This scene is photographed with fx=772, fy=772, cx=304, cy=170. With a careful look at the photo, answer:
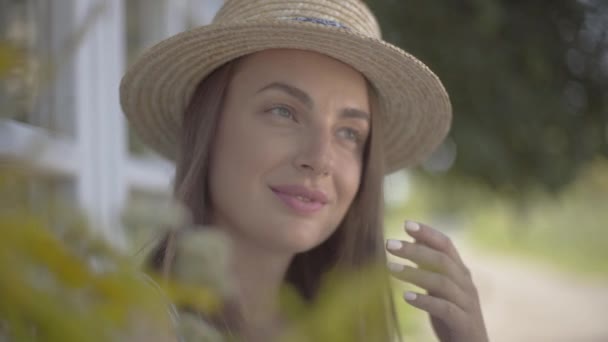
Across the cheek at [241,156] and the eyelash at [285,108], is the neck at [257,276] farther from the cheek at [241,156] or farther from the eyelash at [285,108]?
the eyelash at [285,108]

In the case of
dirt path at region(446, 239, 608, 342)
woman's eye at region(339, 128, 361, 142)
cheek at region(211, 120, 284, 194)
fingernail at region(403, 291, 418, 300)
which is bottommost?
dirt path at region(446, 239, 608, 342)

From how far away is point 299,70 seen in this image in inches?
67.2

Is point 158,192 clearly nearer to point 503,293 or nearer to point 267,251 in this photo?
point 267,251

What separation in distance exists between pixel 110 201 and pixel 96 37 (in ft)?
1.79

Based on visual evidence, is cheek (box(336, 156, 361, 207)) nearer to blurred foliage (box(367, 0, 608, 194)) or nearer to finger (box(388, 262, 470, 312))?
finger (box(388, 262, 470, 312))

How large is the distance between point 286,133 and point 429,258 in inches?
15.9

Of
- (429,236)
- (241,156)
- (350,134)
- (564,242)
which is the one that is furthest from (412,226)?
(564,242)

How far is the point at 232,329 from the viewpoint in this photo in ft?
5.37

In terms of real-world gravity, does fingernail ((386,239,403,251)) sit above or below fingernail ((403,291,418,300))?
above

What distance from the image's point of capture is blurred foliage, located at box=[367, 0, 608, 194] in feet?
10.4

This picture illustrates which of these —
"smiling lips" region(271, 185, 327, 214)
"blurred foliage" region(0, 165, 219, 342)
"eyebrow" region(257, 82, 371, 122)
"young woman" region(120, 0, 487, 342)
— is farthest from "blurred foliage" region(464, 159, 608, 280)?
"blurred foliage" region(0, 165, 219, 342)

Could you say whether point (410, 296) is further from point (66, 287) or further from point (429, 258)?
point (66, 287)

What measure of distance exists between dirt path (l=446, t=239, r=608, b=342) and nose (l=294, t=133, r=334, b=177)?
935 centimetres

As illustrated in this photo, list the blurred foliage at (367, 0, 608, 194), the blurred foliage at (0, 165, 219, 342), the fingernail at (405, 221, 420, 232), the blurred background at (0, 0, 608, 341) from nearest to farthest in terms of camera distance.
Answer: the blurred foliage at (0, 165, 219, 342) → the fingernail at (405, 221, 420, 232) → the blurred background at (0, 0, 608, 341) → the blurred foliage at (367, 0, 608, 194)
